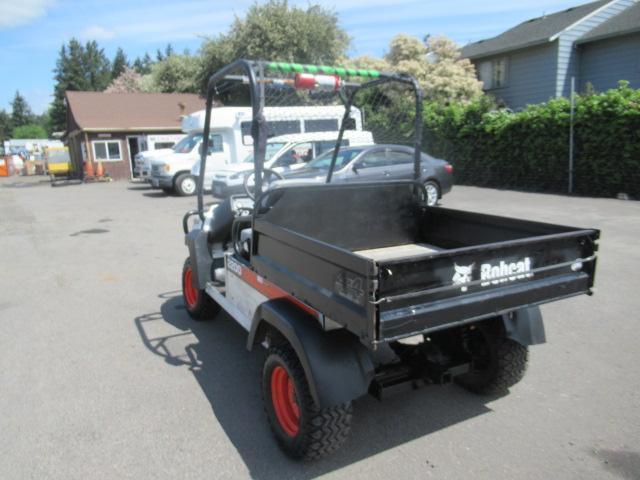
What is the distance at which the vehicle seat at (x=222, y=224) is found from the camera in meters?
4.48

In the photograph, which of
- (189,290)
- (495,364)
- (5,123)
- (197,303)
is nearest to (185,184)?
(189,290)

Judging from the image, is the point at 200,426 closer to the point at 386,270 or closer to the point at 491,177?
the point at 386,270

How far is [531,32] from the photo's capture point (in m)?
22.1

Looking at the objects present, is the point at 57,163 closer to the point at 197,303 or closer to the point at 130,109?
the point at 130,109

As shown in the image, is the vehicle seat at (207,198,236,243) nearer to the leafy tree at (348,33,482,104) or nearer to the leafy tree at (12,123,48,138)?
the leafy tree at (348,33,482,104)

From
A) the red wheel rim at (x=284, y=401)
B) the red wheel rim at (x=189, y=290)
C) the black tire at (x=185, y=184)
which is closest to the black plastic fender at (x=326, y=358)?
the red wheel rim at (x=284, y=401)

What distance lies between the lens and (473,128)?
51.4ft

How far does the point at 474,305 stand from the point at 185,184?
15.0 metres

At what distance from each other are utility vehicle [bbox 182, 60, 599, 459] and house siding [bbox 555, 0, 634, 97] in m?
18.9

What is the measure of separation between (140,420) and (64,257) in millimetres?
5668

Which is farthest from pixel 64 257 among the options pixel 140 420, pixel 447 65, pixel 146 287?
pixel 447 65

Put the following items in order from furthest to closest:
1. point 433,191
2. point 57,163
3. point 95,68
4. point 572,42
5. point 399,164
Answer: point 95,68 → point 57,163 → point 572,42 → point 433,191 → point 399,164

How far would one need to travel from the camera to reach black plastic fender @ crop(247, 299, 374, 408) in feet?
8.15

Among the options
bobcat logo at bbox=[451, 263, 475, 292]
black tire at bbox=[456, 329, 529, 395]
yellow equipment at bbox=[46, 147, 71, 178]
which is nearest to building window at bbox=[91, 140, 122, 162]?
yellow equipment at bbox=[46, 147, 71, 178]
